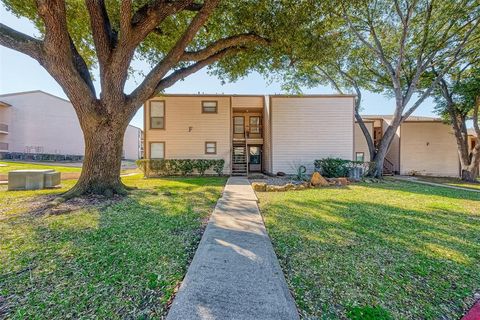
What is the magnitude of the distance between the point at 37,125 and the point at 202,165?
2542cm

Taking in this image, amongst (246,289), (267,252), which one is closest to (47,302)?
(246,289)

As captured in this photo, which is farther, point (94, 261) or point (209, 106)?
point (209, 106)

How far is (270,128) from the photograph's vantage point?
14312mm

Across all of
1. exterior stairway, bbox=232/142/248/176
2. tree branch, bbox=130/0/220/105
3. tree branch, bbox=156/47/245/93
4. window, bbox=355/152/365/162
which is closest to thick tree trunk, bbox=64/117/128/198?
tree branch, bbox=130/0/220/105

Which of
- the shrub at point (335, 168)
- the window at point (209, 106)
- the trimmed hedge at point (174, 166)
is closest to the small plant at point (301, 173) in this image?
the shrub at point (335, 168)

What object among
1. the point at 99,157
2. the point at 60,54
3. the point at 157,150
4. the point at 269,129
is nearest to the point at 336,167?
the point at 269,129

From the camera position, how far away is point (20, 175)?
8578mm

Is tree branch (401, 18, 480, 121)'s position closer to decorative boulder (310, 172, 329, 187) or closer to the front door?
decorative boulder (310, 172, 329, 187)

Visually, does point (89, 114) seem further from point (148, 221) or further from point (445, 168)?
point (445, 168)

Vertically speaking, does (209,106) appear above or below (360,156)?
above

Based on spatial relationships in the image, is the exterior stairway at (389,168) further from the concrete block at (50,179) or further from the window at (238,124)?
the concrete block at (50,179)

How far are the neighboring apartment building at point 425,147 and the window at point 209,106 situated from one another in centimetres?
1163

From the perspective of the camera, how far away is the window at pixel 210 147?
1458 centimetres

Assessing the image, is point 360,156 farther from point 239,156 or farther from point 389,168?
point 239,156
